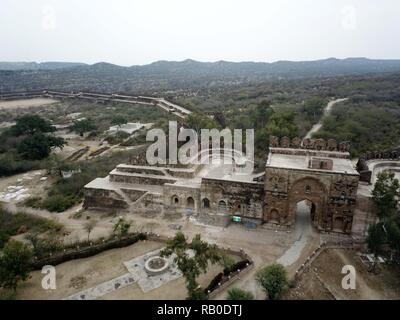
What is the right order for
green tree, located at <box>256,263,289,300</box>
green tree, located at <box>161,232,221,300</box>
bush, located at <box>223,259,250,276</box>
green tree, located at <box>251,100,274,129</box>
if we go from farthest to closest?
green tree, located at <box>251,100,274,129</box>, bush, located at <box>223,259,250,276</box>, green tree, located at <box>256,263,289,300</box>, green tree, located at <box>161,232,221,300</box>

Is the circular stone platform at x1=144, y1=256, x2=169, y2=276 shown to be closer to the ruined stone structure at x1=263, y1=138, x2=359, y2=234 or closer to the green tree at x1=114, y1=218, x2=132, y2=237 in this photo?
the green tree at x1=114, y1=218, x2=132, y2=237

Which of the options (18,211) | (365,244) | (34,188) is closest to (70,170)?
(34,188)

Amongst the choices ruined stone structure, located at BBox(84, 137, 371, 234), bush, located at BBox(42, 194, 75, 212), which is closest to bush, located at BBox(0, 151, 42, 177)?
bush, located at BBox(42, 194, 75, 212)

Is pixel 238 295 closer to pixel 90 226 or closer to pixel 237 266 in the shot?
pixel 237 266

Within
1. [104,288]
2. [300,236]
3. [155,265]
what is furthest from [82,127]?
[300,236]

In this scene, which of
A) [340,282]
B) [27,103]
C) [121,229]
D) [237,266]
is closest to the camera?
[340,282]

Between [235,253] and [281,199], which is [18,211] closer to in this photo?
[235,253]
